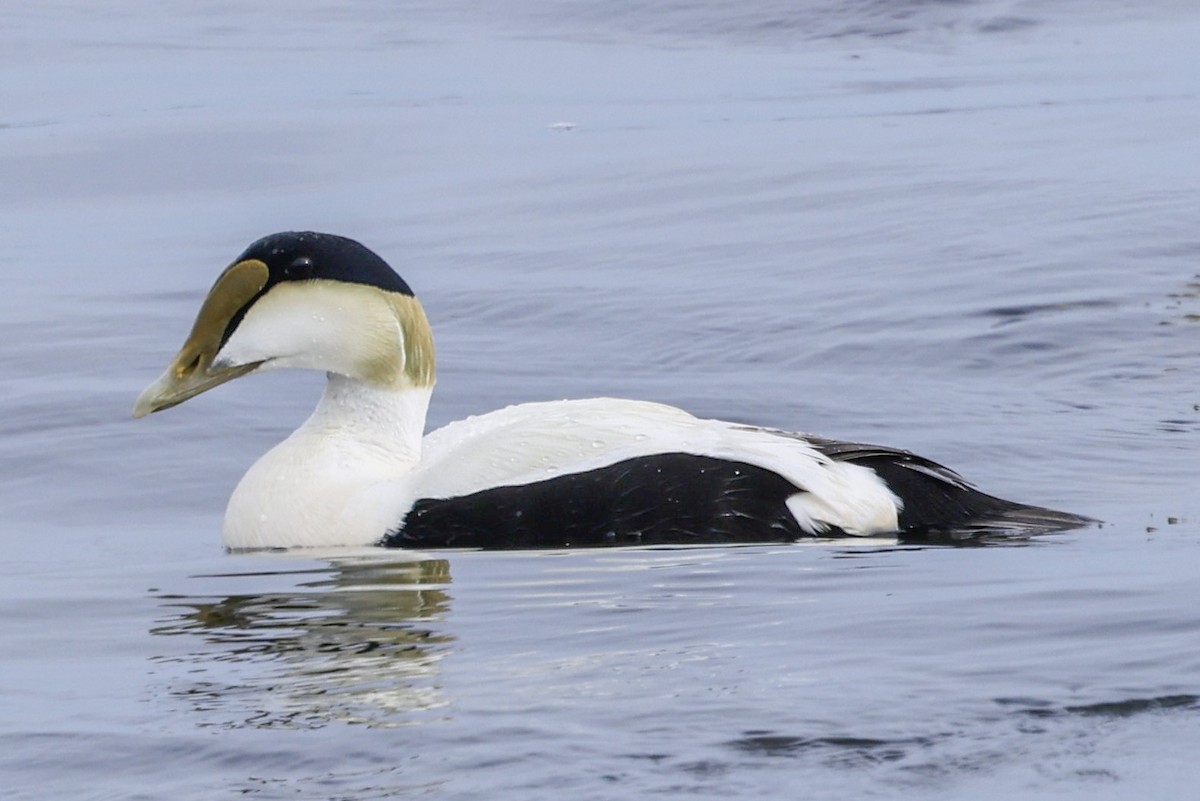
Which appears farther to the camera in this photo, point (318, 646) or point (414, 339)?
point (414, 339)

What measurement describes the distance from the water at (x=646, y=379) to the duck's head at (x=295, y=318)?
508 millimetres

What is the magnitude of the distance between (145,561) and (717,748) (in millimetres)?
2616

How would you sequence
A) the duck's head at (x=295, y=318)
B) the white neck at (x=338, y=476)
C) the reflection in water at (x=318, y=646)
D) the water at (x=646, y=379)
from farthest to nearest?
1. the duck's head at (x=295, y=318)
2. the white neck at (x=338, y=476)
3. the reflection in water at (x=318, y=646)
4. the water at (x=646, y=379)

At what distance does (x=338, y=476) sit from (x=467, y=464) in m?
0.41

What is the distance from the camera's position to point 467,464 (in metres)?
6.40

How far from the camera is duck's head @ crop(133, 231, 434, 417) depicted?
661 centimetres

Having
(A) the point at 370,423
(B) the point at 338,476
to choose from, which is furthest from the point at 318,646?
(A) the point at 370,423

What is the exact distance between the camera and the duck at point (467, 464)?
20.6 ft

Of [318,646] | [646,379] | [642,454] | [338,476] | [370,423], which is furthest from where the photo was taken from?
[646,379]

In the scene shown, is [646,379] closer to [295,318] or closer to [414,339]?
[414,339]

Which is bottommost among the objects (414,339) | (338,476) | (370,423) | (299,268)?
(338,476)

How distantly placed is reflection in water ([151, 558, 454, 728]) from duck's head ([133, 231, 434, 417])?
0.74 metres

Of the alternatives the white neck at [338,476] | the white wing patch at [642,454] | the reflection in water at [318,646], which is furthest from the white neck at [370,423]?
the reflection in water at [318,646]

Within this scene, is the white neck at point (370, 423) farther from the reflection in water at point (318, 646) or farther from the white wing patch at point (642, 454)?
the reflection in water at point (318, 646)
